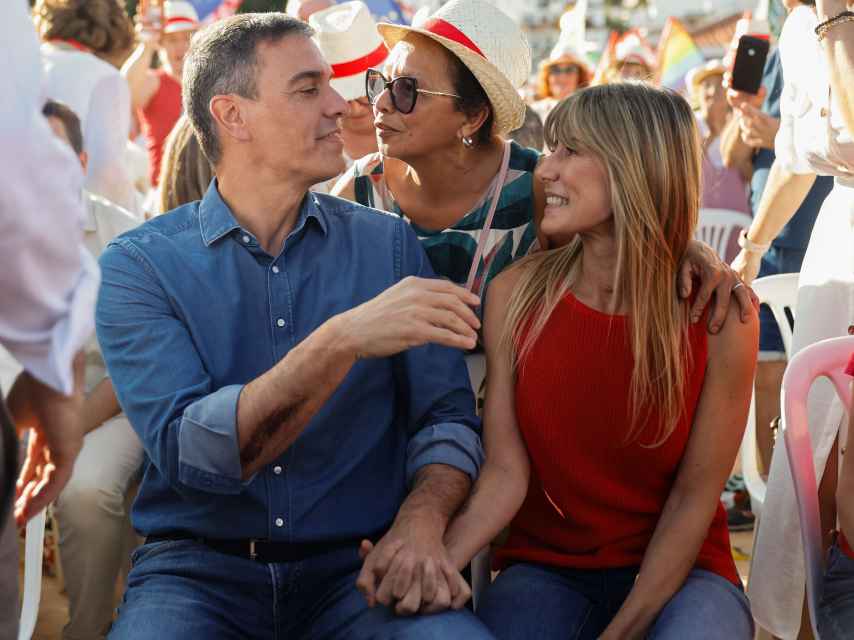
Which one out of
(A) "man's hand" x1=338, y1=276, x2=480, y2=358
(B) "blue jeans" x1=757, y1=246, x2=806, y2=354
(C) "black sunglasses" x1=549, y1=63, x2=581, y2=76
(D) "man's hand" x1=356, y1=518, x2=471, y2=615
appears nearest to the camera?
(A) "man's hand" x1=338, y1=276, x2=480, y2=358

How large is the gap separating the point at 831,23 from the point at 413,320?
162 centimetres

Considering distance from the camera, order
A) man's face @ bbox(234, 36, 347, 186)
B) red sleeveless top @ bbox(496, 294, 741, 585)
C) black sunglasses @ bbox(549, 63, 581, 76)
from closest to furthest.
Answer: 1. red sleeveless top @ bbox(496, 294, 741, 585)
2. man's face @ bbox(234, 36, 347, 186)
3. black sunglasses @ bbox(549, 63, 581, 76)

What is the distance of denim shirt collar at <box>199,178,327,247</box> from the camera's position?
2.73 m

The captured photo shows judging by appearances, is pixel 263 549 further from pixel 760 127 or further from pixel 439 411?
pixel 760 127

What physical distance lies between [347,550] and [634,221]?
1.05m

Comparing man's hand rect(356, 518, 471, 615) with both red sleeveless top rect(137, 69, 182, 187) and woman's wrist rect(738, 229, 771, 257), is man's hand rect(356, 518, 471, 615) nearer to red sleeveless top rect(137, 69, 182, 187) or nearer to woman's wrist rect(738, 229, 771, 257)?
woman's wrist rect(738, 229, 771, 257)

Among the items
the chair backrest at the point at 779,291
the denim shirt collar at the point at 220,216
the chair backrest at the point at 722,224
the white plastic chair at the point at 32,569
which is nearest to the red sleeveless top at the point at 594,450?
the denim shirt collar at the point at 220,216

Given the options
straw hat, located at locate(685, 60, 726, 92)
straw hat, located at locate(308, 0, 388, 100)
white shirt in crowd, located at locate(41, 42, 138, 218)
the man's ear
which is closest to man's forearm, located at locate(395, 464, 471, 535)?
the man's ear

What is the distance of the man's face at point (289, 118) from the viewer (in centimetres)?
287

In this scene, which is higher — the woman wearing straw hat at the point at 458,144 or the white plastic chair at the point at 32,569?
the woman wearing straw hat at the point at 458,144

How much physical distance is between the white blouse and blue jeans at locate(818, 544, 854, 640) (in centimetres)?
123

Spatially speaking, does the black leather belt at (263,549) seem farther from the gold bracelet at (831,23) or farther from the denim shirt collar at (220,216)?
the gold bracelet at (831,23)

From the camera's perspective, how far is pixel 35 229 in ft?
4.91

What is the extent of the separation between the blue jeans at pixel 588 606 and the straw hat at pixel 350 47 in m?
2.85
